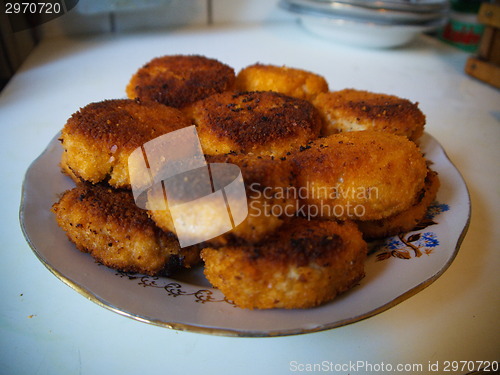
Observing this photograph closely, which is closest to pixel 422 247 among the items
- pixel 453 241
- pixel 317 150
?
pixel 453 241

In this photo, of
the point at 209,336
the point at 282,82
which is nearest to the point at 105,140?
the point at 209,336

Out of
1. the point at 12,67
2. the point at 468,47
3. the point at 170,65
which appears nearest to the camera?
the point at 170,65

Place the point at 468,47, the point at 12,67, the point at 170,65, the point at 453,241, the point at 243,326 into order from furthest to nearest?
the point at 468,47, the point at 12,67, the point at 170,65, the point at 453,241, the point at 243,326

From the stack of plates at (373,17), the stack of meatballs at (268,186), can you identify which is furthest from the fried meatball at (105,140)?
the stack of plates at (373,17)

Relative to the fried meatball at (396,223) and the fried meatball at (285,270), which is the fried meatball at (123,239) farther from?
the fried meatball at (396,223)

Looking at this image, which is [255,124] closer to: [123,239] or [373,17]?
[123,239]

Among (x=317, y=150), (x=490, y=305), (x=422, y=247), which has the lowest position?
(x=490, y=305)

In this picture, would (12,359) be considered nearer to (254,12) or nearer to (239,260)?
→ (239,260)
